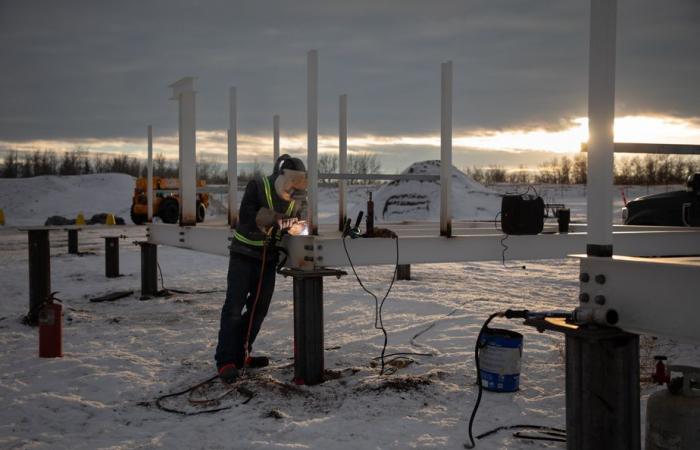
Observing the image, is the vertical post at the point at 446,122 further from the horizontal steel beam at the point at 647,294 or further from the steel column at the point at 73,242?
the steel column at the point at 73,242

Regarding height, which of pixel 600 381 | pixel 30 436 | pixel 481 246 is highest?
pixel 481 246

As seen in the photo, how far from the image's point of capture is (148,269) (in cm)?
1012

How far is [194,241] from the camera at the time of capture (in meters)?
7.34

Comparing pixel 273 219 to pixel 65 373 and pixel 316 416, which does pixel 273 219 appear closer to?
pixel 316 416

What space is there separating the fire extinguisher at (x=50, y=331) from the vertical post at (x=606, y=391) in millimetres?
5110

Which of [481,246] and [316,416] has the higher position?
[481,246]

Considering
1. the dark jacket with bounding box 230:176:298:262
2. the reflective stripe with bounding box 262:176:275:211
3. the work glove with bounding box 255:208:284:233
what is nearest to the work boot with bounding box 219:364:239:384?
the dark jacket with bounding box 230:176:298:262

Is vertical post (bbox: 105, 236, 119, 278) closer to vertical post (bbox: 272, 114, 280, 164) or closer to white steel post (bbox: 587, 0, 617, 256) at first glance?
vertical post (bbox: 272, 114, 280, 164)

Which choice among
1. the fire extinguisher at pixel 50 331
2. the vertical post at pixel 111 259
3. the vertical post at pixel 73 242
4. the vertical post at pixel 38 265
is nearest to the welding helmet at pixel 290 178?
the fire extinguisher at pixel 50 331

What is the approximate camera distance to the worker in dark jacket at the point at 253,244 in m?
5.46

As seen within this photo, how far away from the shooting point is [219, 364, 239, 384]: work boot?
544cm

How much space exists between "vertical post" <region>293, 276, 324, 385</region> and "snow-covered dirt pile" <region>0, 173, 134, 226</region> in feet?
112

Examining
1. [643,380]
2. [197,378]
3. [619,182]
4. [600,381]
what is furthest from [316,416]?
[619,182]

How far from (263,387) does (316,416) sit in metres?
0.84
